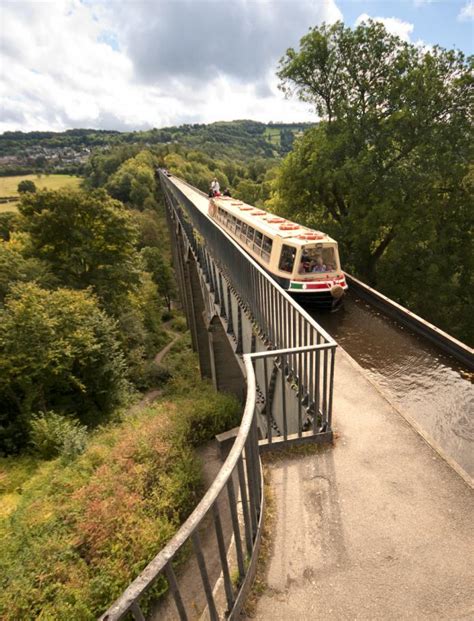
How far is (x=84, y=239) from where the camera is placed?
22.4 m

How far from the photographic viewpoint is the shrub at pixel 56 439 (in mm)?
11969

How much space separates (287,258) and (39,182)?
113537 mm

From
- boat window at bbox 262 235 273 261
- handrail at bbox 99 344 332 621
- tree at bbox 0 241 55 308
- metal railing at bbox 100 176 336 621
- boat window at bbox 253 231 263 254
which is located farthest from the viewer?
tree at bbox 0 241 55 308

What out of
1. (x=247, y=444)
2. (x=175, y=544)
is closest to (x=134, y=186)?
(x=247, y=444)

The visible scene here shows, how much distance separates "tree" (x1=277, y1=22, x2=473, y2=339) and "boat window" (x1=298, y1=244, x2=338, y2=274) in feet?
20.5

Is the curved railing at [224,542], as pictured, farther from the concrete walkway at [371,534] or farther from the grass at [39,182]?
the grass at [39,182]

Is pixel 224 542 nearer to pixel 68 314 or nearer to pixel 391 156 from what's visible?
pixel 68 314

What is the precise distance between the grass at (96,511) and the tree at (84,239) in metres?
13.2

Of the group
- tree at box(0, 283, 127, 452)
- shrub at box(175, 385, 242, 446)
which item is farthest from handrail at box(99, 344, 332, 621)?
tree at box(0, 283, 127, 452)

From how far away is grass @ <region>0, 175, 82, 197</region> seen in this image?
86625 millimetres

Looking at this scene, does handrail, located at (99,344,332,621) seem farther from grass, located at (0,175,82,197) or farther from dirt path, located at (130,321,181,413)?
grass, located at (0,175,82,197)

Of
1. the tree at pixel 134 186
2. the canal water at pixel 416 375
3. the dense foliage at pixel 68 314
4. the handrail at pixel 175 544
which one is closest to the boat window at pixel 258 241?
the canal water at pixel 416 375

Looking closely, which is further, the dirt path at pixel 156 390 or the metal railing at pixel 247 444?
the dirt path at pixel 156 390

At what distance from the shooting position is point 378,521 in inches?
140
